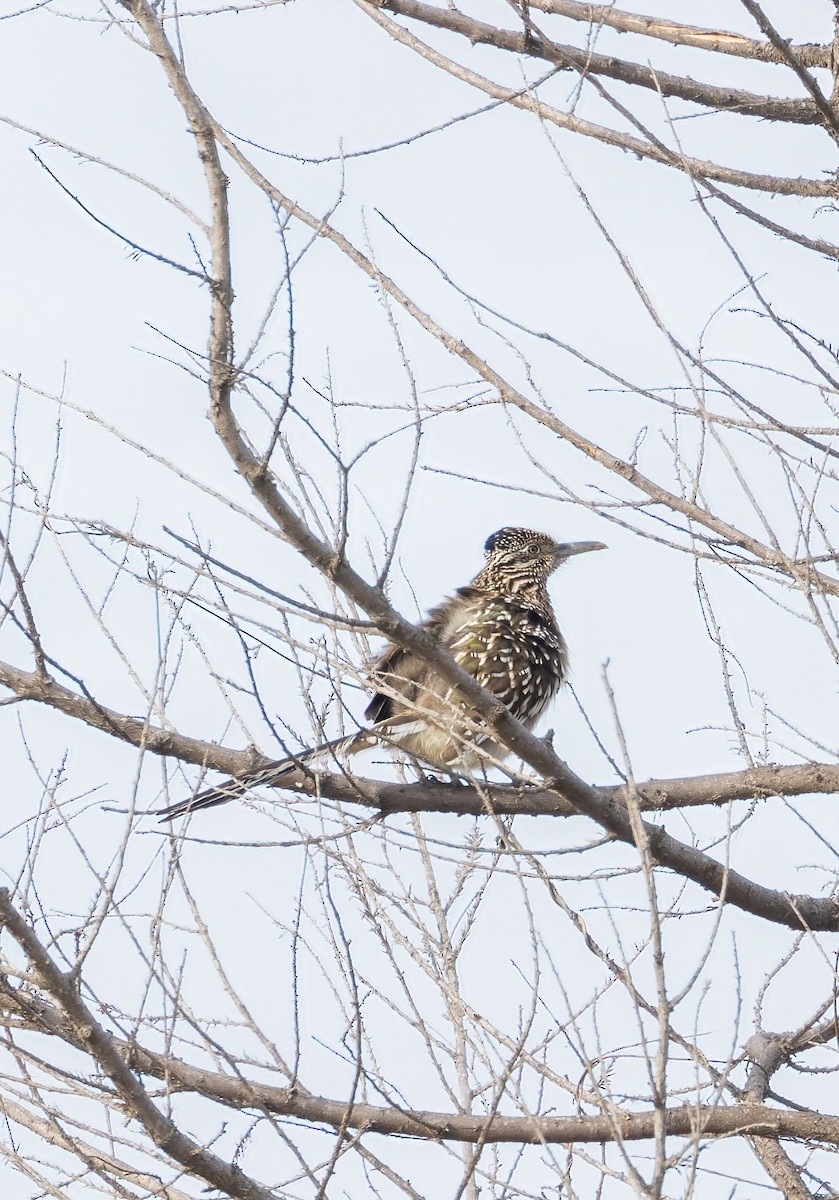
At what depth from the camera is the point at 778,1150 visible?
4.68m

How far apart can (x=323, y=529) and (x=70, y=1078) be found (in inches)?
63.0

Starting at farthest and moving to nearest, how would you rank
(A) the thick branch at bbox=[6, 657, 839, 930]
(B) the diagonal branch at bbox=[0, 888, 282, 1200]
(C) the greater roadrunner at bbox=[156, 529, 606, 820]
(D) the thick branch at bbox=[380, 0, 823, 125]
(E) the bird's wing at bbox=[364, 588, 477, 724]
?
(E) the bird's wing at bbox=[364, 588, 477, 724] → (C) the greater roadrunner at bbox=[156, 529, 606, 820] → (D) the thick branch at bbox=[380, 0, 823, 125] → (A) the thick branch at bbox=[6, 657, 839, 930] → (B) the diagonal branch at bbox=[0, 888, 282, 1200]

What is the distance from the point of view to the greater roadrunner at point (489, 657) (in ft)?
17.5

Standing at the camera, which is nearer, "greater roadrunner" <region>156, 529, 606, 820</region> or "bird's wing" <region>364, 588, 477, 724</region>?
"greater roadrunner" <region>156, 529, 606, 820</region>

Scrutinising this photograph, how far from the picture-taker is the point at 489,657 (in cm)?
608

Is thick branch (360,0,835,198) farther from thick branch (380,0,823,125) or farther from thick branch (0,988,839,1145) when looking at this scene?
thick branch (0,988,839,1145)

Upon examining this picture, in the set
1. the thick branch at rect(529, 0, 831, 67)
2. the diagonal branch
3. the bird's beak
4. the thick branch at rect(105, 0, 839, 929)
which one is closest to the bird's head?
the bird's beak

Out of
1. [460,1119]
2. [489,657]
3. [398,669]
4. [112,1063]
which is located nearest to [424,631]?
[112,1063]

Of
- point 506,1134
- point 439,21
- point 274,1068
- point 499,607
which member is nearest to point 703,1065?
point 506,1134

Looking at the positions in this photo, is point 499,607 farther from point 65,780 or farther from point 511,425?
point 65,780

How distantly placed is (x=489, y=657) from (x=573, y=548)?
1.38 meters

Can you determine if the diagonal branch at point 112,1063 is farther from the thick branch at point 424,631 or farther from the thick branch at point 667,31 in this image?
the thick branch at point 667,31

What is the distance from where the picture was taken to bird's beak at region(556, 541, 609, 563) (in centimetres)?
724

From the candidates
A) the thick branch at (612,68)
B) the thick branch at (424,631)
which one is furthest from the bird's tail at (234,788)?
the thick branch at (612,68)
